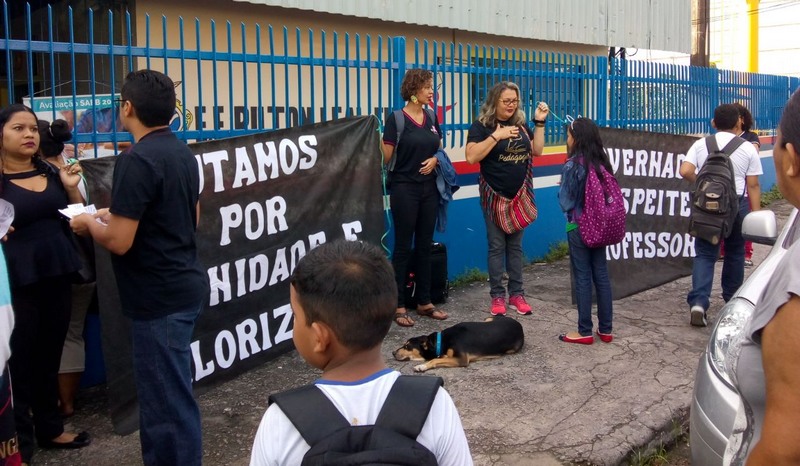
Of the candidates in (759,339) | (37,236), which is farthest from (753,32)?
(759,339)

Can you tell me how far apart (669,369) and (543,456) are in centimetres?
171

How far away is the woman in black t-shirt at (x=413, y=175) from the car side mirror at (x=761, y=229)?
2.58 metres

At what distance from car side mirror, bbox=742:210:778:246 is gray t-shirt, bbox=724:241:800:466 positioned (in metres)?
2.40

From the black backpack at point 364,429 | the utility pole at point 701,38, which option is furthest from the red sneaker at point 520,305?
the utility pole at point 701,38

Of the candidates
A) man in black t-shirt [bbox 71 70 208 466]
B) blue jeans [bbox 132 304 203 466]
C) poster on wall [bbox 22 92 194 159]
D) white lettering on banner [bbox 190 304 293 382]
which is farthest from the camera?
white lettering on banner [bbox 190 304 293 382]

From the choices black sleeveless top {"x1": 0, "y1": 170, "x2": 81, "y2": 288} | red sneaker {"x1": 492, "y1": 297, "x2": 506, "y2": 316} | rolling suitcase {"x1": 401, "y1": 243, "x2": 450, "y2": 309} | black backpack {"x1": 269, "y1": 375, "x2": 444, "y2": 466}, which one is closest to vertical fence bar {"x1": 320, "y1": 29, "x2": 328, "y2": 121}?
rolling suitcase {"x1": 401, "y1": 243, "x2": 450, "y2": 309}

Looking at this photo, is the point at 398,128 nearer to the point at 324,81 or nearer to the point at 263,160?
the point at 324,81

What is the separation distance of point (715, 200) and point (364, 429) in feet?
16.9

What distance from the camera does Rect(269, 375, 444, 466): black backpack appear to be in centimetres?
155

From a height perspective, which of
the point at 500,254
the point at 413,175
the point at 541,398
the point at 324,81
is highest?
the point at 324,81

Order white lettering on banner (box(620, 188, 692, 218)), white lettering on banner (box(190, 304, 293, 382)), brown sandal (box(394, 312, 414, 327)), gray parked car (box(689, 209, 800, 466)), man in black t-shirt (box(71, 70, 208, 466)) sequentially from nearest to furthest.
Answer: gray parked car (box(689, 209, 800, 466)) < man in black t-shirt (box(71, 70, 208, 466)) < white lettering on banner (box(190, 304, 293, 382)) < brown sandal (box(394, 312, 414, 327)) < white lettering on banner (box(620, 188, 692, 218))

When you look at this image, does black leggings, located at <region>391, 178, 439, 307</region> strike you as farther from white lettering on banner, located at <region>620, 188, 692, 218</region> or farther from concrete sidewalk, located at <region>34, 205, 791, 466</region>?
white lettering on banner, located at <region>620, 188, 692, 218</region>

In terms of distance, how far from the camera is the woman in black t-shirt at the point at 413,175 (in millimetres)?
6027

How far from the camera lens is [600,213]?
550 centimetres
